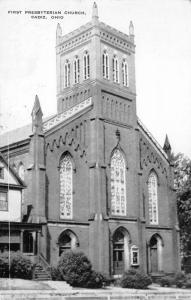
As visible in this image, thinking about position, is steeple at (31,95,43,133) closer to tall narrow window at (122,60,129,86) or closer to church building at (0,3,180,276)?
church building at (0,3,180,276)

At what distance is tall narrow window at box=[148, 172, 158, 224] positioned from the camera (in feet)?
145

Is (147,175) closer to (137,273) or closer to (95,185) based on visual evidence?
(95,185)

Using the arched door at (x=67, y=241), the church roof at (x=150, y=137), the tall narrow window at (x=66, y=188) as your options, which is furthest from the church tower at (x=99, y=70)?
the arched door at (x=67, y=241)

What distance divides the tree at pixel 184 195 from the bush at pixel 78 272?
728 inches

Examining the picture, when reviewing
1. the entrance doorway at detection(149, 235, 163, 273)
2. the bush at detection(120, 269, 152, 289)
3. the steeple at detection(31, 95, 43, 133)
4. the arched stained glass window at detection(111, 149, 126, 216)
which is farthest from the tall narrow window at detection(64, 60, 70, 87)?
the bush at detection(120, 269, 152, 289)

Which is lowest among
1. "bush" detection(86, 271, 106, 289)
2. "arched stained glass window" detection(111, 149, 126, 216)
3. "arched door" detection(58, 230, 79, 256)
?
"bush" detection(86, 271, 106, 289)

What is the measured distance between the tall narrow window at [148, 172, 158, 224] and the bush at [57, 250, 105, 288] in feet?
44.7

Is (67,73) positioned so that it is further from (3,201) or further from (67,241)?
(3,201)

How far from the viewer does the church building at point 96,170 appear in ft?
118

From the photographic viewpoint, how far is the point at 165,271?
4338 cm

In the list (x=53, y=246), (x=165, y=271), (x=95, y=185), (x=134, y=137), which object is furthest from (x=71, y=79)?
(x=165, y=271)

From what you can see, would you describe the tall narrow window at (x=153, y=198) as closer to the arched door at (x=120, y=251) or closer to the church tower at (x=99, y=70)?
the arched door at (x=120, y=251)

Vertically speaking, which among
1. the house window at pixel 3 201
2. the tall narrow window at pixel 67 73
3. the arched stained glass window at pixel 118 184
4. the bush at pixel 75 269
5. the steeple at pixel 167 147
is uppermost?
the tall narrow window at pixel 67 73

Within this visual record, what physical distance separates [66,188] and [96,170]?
2.70 metres
